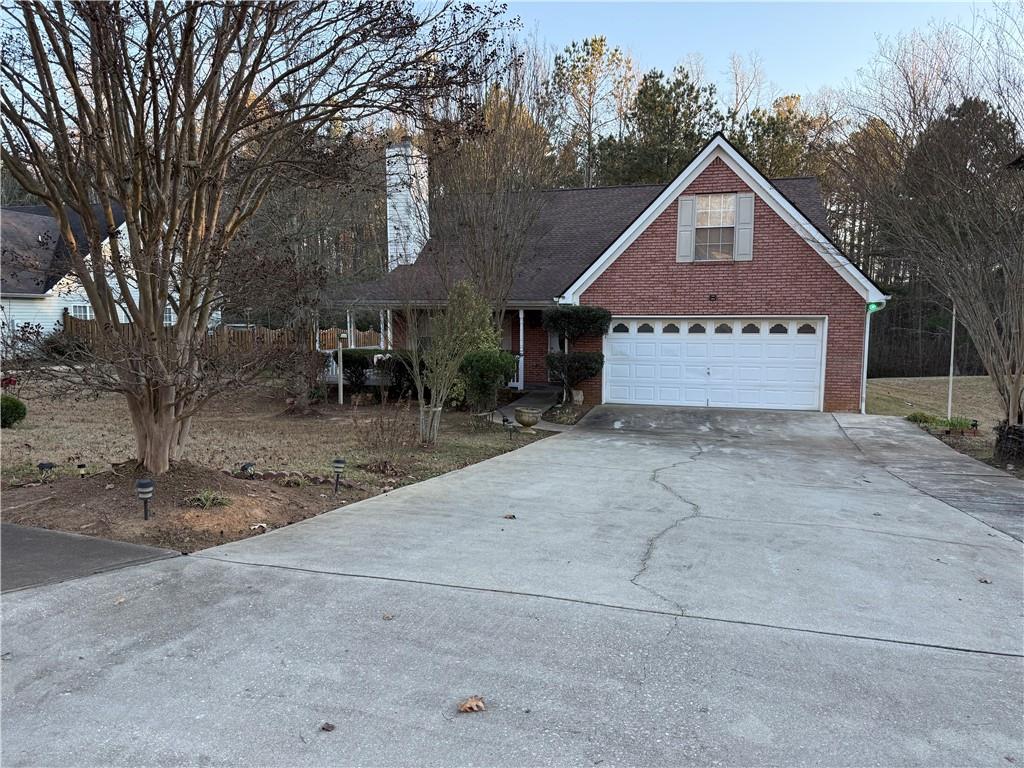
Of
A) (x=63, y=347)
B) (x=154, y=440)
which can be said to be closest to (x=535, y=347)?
(x=154, y=440)

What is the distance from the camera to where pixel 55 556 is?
201 inches

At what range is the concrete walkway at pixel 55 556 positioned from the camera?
4.69 metres

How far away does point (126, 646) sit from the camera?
3744 millimetres

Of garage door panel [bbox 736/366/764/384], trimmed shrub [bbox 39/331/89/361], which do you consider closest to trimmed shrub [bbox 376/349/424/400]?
garage door panel [bbox 736/366/764/384]

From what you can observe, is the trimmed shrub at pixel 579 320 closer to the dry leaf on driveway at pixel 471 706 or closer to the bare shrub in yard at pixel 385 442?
the bare shrub in yard at pixel 385 442

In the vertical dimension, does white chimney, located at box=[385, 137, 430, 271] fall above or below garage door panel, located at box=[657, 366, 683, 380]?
above

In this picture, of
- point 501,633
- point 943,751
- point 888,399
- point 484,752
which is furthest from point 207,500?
point 888,399

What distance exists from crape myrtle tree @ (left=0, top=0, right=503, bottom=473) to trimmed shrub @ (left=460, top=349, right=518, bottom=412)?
7.16 metres

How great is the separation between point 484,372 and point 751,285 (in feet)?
22.9

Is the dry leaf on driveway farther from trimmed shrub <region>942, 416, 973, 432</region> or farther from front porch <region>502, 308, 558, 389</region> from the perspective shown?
front porch <region>502, 308, 558, 389</region>

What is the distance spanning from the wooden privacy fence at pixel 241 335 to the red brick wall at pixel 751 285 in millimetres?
7652

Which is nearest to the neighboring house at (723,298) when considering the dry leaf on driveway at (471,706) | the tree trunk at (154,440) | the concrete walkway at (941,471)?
the concrete walkway at (941,471)

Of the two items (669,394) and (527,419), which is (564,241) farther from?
(527,419)

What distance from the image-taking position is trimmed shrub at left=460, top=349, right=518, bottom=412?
1388 centimetres
